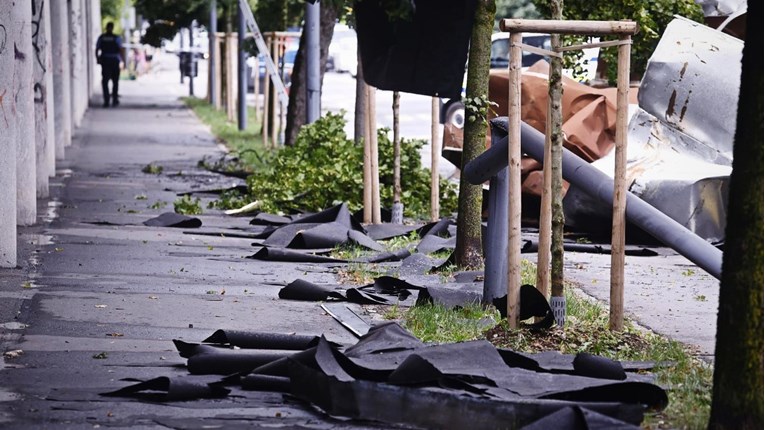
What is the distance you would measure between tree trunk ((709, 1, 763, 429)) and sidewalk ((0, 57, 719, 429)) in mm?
1659

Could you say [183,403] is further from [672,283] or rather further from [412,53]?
[672,283]

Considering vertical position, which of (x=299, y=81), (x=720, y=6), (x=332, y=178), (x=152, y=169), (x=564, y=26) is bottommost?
(x=152, y=169)

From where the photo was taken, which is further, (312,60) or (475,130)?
(312,60)

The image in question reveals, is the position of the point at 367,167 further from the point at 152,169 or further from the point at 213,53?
the point at 213,53

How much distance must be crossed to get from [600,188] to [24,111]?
5.99m

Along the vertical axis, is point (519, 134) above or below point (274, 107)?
above

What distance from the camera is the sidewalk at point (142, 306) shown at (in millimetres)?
6094

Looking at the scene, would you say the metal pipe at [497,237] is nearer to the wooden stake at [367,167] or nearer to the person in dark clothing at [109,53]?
the wooden stake at [367,167]

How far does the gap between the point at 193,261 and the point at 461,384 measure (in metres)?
5.37

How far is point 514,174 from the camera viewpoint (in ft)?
24.5

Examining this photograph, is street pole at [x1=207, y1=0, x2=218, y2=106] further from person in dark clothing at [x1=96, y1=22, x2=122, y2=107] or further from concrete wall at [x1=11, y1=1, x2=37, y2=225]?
concrete wall at [x1=11, y1=1, x2=37, y2=225]

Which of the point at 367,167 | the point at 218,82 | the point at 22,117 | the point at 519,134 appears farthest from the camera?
the point at 218,82

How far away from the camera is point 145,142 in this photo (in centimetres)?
2520

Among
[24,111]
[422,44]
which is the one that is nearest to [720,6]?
[422,44]
